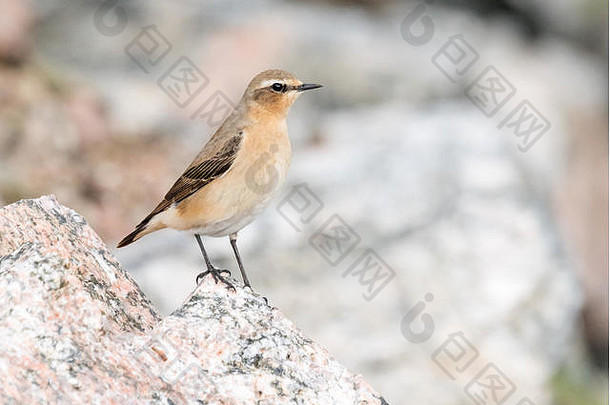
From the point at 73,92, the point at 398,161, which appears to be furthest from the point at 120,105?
the point at 398,161

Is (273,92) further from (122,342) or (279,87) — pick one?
(122,342)

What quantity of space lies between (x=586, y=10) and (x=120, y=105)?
9756mm

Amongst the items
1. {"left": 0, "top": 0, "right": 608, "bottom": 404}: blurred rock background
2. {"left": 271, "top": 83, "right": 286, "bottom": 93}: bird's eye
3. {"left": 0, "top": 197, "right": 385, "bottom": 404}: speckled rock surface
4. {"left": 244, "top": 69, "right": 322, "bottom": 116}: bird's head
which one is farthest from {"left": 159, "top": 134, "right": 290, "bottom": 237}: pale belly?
{"left": 0, "top": 0, "right": 608, "bottom": 404}: blurred rock background

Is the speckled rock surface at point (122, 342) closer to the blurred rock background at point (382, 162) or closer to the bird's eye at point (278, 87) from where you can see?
the bird's eye at point (278, 87)

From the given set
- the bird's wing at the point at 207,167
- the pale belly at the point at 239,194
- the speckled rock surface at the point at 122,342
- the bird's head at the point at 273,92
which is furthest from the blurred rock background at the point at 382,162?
the speckled rock surface at the point at 122,342

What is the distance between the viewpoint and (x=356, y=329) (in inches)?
504

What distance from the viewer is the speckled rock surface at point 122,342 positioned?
4656mm

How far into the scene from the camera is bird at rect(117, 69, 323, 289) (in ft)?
26.3

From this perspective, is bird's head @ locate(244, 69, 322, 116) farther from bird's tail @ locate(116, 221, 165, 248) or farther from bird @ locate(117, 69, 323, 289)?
bird's tail @ locate(116, 221, 165, 248)

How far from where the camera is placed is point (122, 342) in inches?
201

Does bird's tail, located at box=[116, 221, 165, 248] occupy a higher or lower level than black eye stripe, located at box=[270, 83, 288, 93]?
lower

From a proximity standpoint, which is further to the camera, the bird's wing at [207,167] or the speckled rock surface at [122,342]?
the bird's wing at [207,167]

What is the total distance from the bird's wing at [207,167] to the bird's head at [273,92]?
0.37 m

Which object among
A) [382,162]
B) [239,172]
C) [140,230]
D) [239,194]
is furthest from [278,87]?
[382,162]
